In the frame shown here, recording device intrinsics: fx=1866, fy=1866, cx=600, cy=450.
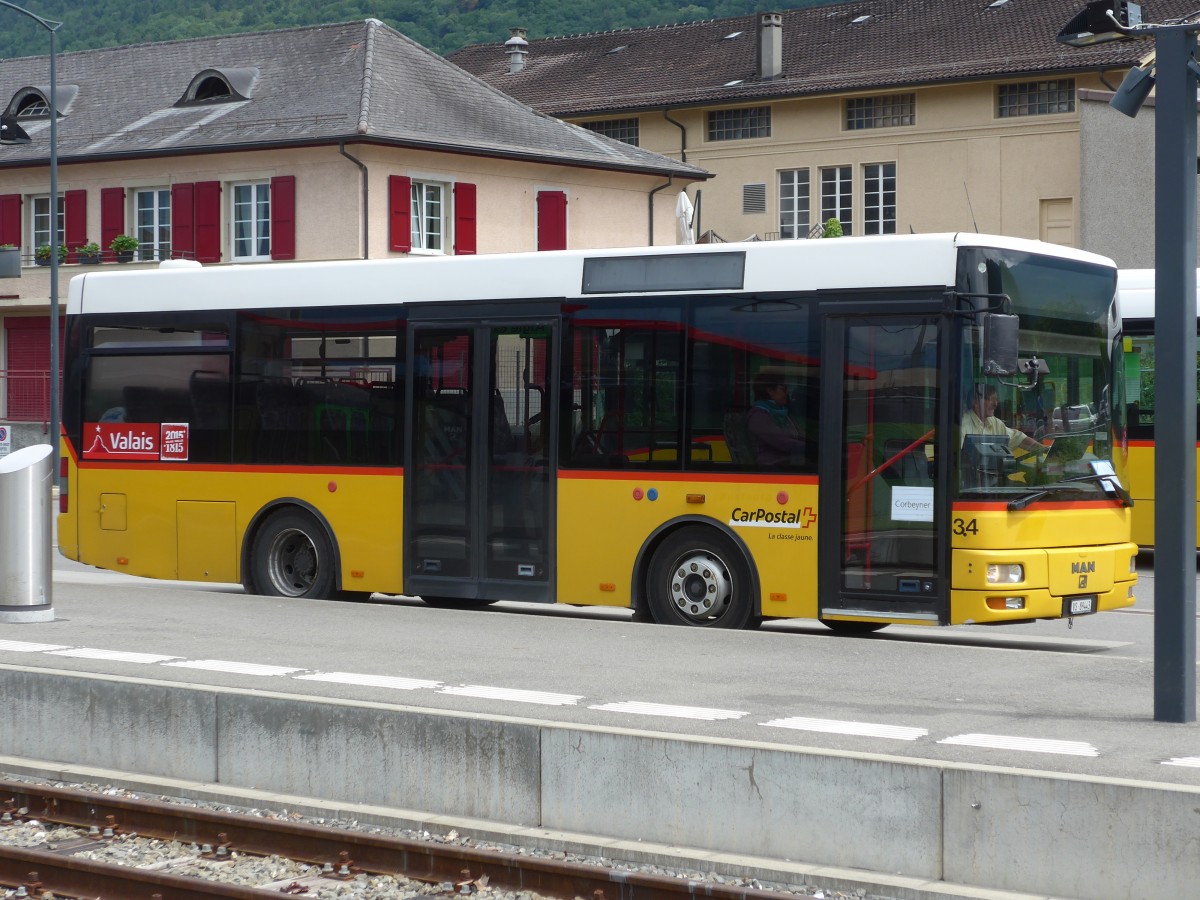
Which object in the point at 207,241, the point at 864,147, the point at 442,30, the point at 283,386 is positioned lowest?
the point at 283,386

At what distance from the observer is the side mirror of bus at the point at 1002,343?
12.2 metres

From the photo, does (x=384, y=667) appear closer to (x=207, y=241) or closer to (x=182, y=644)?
(x=182, y=644)

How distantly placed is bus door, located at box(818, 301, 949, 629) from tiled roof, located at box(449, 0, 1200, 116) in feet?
140

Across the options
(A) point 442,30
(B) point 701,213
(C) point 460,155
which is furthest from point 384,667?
(A) point 442,30

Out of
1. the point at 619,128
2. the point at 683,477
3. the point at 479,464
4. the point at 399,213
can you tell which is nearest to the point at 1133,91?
the point at 683,477

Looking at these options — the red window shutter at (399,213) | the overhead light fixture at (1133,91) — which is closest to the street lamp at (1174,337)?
the overhead light fixture at (1133,91)

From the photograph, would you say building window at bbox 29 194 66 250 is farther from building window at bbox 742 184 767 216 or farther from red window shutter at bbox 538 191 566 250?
building window at bbox 742 184 767 216

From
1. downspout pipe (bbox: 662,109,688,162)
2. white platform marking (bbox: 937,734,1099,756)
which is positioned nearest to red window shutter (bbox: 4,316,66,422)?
downspout pipe (bbox: 662,109,688,162)

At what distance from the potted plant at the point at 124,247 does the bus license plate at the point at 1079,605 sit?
3734 centimetres

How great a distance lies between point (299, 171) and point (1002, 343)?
3466 centimetres

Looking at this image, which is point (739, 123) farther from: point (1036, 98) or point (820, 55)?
point (1036, 98)

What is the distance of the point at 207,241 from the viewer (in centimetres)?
4578

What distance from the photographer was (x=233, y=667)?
11.0 metres

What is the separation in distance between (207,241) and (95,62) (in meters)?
10.9
